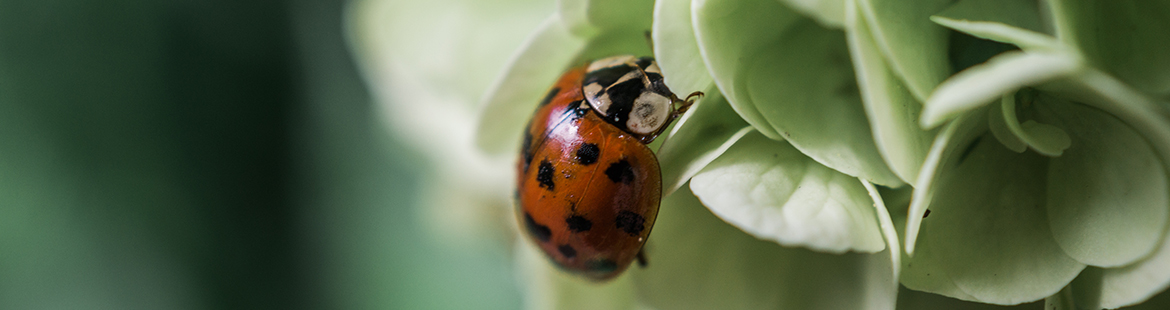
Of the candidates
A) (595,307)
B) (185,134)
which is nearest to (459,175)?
(595,307)

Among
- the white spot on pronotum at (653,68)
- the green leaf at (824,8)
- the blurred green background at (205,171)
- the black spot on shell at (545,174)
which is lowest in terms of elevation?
the blurred green background at (205,171)

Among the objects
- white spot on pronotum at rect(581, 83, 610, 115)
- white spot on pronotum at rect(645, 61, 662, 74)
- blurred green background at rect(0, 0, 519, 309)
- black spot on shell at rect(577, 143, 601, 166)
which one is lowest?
blurred green background at rect(0, 0, 519, 309)

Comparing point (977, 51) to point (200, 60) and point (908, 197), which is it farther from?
point (200, 60)

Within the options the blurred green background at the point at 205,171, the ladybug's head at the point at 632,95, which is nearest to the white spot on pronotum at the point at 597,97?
the ladybug's head at the point at 632,95

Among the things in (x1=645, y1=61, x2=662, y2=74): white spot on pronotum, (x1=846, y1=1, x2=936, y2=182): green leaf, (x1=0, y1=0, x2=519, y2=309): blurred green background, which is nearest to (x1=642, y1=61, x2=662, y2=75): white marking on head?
(x1=645, y1=61, x2=662, y2=74): white spot on pronotum

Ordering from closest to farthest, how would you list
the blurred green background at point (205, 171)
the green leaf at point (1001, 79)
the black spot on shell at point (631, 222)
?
the green leaf at point (1001, 79) → the black spot on shell at point (631, 222) → the blurred green background at point (205, 171)

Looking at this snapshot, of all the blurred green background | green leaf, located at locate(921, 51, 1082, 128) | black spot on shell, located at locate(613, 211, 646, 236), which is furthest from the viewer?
the blurred green background

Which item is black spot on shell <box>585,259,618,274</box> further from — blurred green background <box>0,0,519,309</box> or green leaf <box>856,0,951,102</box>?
blurred green background <box>0,0,519,309</box>

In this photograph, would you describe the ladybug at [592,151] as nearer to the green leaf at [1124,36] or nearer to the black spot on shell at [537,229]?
the black spot on shell at [537,229]

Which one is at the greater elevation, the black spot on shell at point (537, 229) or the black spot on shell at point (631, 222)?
the black spot on shell at point (631, 222)
